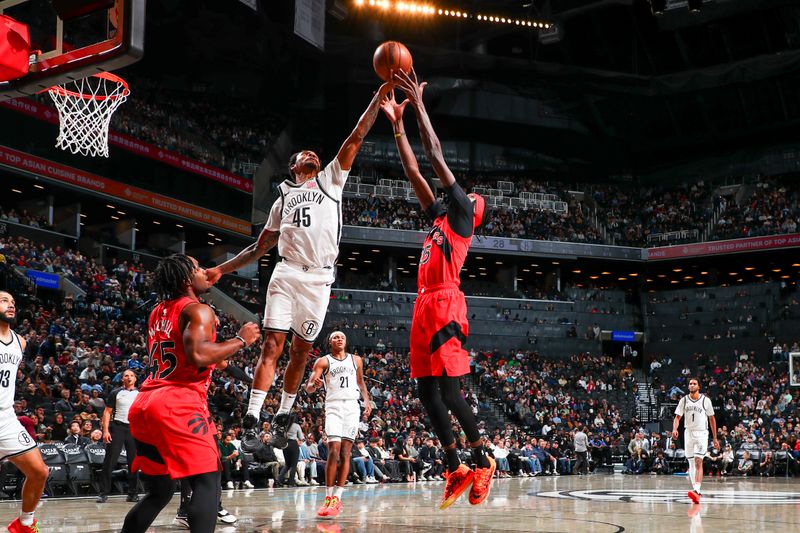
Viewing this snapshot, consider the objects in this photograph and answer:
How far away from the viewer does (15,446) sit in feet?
23.6

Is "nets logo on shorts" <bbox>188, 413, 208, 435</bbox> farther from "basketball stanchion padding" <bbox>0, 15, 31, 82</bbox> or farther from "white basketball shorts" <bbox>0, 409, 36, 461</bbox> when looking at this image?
"basketball stanchion padding" <bbox>0, 15, 31, 82</bbox>

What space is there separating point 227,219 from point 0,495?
75.1 feet

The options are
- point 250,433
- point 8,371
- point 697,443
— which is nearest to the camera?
point 250,433

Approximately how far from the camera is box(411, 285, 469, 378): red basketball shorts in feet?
22.6

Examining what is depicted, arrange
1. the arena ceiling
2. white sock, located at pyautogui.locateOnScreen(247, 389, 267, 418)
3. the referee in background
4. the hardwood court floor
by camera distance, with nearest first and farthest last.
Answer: white sock, located at pyautogui.locateOnScreen(247, 389, 267, 418)
the hardwood court floor
the referee in background
the arena ceiling

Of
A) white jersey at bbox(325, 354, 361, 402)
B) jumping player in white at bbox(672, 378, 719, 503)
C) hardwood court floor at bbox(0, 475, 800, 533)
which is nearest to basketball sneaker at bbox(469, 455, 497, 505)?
hardwood court floor at bbox(0, 475, 800, 533)

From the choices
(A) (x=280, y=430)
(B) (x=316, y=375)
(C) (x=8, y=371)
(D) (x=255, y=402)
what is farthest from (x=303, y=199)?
(B) (x=316, y=375)

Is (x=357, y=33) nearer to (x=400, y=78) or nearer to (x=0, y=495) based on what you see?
(x=0, y=495)

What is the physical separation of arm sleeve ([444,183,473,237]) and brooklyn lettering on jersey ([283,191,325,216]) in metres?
1.10

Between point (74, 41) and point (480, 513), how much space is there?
22.4 feet

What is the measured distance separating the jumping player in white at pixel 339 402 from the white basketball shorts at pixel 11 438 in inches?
143

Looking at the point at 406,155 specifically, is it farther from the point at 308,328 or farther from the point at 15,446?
the point at 15,446

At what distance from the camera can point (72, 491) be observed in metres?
13.4

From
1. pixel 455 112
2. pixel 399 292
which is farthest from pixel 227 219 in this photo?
pixel 455 112
